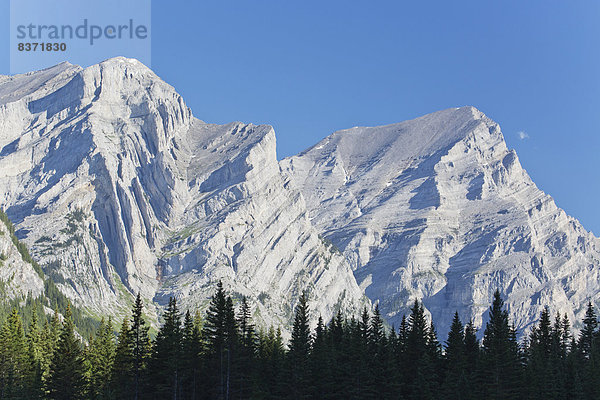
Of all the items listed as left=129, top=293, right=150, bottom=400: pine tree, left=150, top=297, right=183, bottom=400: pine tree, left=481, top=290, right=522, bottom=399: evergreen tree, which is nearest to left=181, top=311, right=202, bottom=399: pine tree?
left=150, top=297, right=183, bottom=400: pine tree

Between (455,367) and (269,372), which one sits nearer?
(269,372)

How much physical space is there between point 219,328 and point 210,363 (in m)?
6.50

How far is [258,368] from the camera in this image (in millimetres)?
135375

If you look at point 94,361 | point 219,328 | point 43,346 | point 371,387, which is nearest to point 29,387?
point 94,361

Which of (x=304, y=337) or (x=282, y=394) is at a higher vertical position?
(x=304, y=337)

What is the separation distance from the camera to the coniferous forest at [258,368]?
120 meters

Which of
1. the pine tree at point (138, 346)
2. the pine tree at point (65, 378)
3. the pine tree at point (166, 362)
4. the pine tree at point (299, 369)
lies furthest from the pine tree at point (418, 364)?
the pine tree at point (65, 378)

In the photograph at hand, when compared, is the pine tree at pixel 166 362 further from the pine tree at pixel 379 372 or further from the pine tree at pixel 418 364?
the pine tree at pixel 418 364

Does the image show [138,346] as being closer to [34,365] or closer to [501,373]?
[34,365]

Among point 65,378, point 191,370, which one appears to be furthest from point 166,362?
point 65,378

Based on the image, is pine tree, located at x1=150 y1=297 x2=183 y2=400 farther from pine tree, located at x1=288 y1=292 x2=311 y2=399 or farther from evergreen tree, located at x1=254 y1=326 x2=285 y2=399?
pine tree, located at x1=288 y1=292 x2=311 y2=399

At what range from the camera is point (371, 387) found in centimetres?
12400

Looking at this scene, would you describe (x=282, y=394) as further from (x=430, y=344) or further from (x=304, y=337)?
(x=430, y=344)

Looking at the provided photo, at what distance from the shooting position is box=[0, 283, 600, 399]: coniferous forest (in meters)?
120
